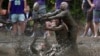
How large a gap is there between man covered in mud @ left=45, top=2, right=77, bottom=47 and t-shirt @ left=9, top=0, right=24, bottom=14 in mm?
3230

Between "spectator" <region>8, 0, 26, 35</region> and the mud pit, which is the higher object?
"spectator" <region>8, 0, 26, 35</region>

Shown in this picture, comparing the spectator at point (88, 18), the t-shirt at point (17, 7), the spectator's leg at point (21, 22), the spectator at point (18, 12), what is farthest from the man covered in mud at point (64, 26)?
the spectator at point (88, 18)

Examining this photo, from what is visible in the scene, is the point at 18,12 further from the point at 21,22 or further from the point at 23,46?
the point at 23,46

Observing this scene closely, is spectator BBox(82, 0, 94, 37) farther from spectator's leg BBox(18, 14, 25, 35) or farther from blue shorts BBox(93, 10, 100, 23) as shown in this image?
spectator's leg BBox(18, 14, 25, 35)

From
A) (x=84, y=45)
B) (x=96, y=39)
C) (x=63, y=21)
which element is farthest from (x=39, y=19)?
(x=96, y=39)

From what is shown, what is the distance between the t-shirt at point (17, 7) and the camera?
1390 cm

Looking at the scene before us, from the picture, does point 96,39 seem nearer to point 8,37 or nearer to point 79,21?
point 8,37

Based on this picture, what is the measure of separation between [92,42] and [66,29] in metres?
2.52

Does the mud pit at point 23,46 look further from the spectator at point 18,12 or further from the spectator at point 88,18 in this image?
the spectator at point 88,18

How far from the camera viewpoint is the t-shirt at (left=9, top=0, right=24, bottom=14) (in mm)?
13898

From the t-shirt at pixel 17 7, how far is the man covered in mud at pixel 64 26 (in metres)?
3.23

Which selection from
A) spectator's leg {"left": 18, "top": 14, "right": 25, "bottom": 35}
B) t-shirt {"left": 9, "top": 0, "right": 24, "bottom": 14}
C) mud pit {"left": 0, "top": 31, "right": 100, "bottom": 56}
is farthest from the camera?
t-shirt {"left": 9, "top": 0, "right": 24, "bottom": 14}

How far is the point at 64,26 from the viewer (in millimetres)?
10617

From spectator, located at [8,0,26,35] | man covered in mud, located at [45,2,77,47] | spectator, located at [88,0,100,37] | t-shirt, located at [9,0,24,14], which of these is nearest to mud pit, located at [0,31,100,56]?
man covered in mud, located at [45,2,77,47]
